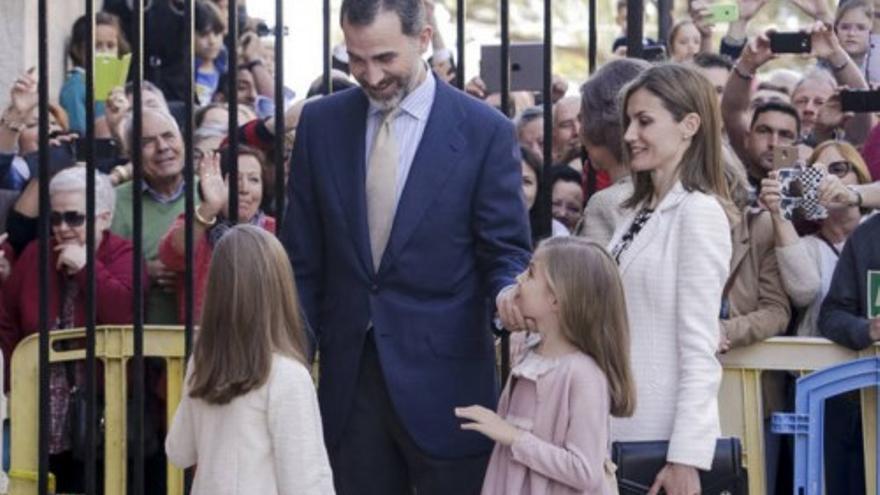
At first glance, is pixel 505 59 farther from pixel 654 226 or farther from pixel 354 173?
pixel 654 226

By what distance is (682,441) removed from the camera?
5.21 metres

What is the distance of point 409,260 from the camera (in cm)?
555

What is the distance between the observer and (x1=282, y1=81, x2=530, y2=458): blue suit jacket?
5.54 metres

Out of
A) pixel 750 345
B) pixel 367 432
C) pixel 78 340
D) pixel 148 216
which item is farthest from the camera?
pixel 148 216

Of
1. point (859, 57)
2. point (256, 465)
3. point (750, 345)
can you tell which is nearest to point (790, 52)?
point (750, 345)

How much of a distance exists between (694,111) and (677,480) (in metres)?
0.97

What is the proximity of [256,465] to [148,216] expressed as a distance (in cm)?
271

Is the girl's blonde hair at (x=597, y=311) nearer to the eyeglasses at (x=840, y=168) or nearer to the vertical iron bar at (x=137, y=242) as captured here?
the vertical iron bar at (x=137, y=242)

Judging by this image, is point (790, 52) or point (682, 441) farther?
point (790, 52)

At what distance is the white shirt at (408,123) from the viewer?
564 centimetres

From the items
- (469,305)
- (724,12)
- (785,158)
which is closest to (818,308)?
(785,158)

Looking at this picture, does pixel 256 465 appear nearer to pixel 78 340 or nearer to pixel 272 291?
pixel 272 291

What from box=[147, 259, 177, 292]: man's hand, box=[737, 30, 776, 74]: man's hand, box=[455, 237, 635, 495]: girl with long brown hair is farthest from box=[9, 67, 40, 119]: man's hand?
box=[455, 237, 635, 495]: girl with long brown hair

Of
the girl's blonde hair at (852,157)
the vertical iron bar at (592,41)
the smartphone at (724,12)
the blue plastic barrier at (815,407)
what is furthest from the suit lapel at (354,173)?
the smartphone at (724,12)
